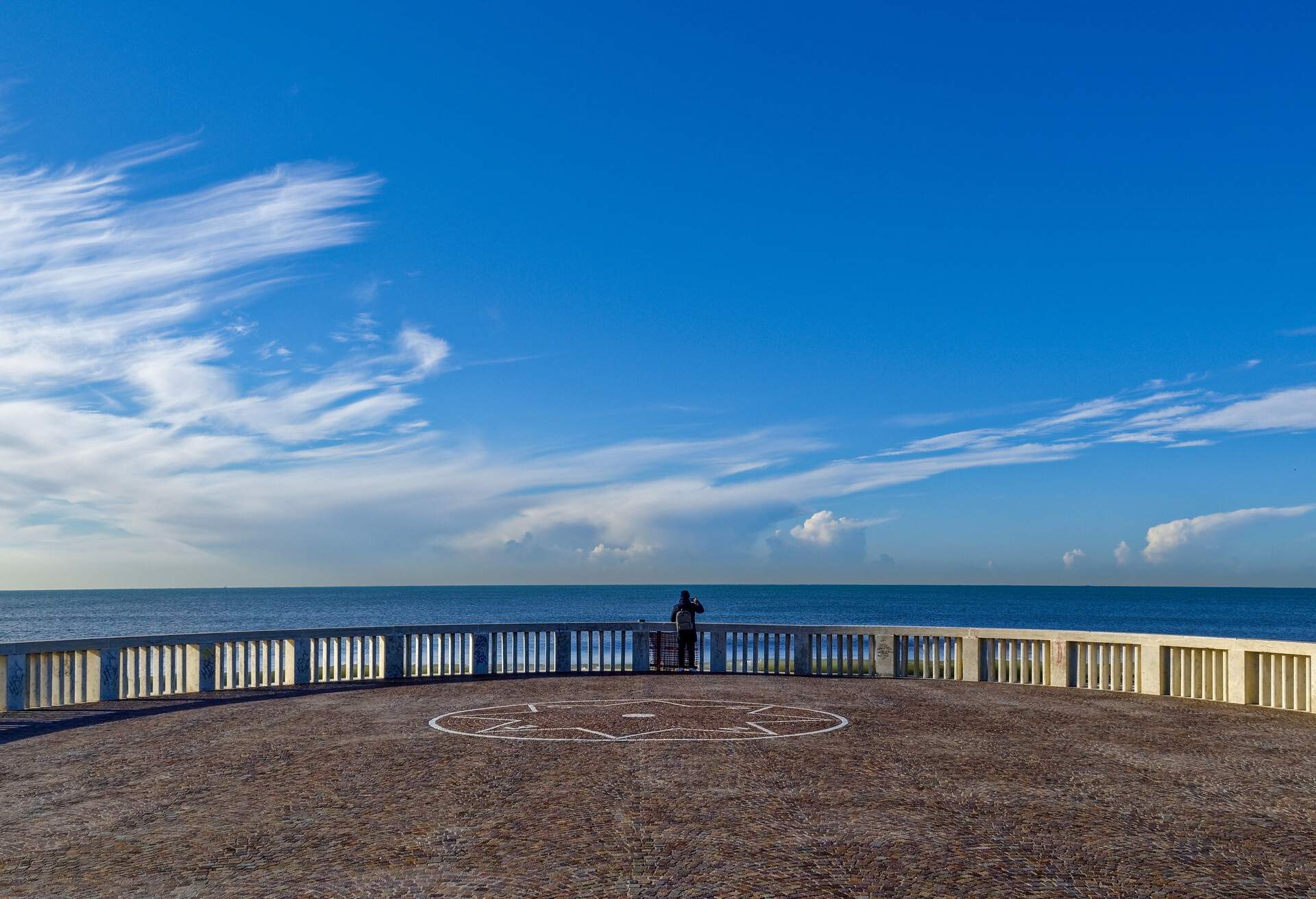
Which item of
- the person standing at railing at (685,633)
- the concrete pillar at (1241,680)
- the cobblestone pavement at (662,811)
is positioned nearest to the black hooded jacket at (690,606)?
the person standing at railing at (685,633)

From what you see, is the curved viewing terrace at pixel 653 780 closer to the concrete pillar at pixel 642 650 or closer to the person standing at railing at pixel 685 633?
the person standing at railing at pixel 685 633

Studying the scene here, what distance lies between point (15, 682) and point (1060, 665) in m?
16.8

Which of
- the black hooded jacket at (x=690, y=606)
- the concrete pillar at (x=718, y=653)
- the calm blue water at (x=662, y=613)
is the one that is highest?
the black hooded jacket at (x=690, y=606)

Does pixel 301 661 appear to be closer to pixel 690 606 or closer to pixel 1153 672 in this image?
pixel 690 606

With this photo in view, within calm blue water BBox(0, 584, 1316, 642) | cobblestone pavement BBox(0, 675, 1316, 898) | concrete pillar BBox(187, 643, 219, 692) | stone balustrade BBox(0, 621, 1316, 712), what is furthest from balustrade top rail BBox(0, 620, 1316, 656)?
calm blue water BBox(0, 584, 1316, 642)

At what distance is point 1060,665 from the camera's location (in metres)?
19.0

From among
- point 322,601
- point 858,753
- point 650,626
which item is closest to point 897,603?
point 322,601

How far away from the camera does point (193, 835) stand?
768 cm

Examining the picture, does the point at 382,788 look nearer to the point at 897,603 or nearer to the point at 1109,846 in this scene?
the point at 1109,846

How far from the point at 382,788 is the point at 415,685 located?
31.3 feet

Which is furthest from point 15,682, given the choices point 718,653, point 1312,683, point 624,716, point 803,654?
point 1312,683

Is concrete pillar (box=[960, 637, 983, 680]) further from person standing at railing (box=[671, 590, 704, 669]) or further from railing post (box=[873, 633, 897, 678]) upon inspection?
person standing at railing (box=[671, 590, 704, 669])

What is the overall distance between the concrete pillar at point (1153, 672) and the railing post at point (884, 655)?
4.48 m

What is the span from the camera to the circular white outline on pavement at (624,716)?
1220 centimetres
